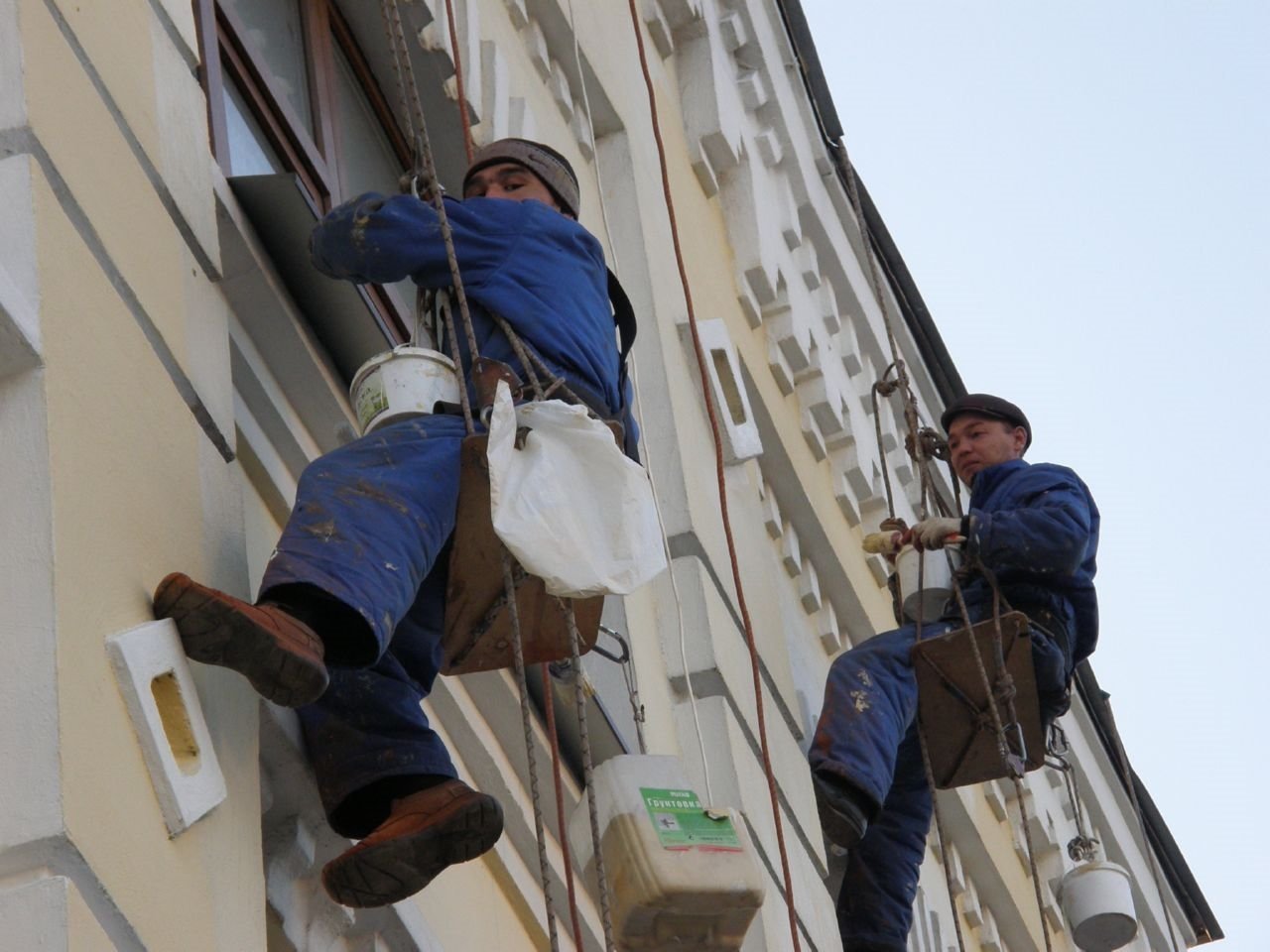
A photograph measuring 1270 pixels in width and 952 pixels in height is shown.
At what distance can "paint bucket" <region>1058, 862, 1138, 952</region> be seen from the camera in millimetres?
10570

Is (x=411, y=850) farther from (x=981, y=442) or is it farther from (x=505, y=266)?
(x=981, y=442)

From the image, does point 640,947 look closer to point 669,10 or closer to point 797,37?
point 669,10

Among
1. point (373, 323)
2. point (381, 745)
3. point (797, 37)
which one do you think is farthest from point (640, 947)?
point (797, 37)

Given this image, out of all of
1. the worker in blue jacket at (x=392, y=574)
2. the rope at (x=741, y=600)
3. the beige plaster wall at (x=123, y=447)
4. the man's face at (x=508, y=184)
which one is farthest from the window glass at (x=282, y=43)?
the beige plaster wall at (x=123, y=447)

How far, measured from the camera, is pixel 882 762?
8.43 metres

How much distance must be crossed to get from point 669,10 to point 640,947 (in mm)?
5663

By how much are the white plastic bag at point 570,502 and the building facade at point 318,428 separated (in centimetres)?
55

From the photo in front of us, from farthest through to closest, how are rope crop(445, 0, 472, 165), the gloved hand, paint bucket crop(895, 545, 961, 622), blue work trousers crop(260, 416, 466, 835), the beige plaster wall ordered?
paint bucket crop(895, 545, 961, 622)
the gloved hand
rope crop(445, 0, 472, 165)
blue work trousers crop(260, 416, 466, 835)
the beige plaster wall

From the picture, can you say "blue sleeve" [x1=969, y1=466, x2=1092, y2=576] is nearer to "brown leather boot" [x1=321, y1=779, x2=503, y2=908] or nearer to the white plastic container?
the white plastic container

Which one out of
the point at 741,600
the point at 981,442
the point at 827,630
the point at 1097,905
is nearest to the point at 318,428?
the point at 741,600

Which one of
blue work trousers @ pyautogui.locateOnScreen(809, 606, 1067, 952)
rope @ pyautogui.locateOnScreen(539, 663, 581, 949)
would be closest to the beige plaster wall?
rope @ pyautogui.locateOnScreen(539, 663, 581, 949)

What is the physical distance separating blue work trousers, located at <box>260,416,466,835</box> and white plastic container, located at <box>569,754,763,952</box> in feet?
1.87

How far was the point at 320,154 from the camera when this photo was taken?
705 centimetres

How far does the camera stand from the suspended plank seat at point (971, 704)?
8.63m
